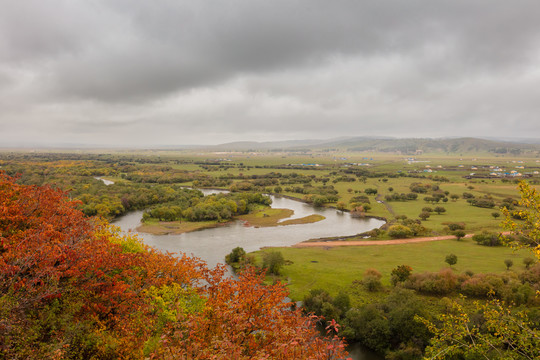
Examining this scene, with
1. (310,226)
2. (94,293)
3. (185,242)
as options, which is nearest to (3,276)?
(94,293)

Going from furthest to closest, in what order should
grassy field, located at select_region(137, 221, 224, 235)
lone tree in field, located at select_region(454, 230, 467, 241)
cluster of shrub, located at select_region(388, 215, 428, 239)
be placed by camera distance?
grassy field, located at select_region(137, 221, 224, 235) → cluster of shrub, located at select_region(388, 215, 428, 239) → lone tree in field, located at select_region(454, 230, 467, 241)

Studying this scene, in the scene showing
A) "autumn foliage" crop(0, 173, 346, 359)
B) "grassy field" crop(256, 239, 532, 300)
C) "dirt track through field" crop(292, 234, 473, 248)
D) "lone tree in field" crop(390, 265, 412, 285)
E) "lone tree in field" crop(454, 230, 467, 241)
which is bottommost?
"dirt track through field" crop(292, 234, 473, 248)

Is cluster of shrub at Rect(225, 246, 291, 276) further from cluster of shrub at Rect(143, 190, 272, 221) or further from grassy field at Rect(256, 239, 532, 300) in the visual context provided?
cluster of shrub at Rect(143, 190, 272, 221)

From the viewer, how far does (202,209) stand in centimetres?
8656

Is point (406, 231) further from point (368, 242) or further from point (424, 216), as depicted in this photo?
point (424, 216)

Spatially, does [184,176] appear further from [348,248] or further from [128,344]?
[128,344]

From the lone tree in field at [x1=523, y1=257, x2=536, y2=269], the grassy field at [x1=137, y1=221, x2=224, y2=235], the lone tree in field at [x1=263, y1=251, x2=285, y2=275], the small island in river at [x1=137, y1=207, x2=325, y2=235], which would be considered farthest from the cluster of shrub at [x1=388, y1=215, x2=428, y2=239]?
the grassy field at [x1=137, y1=221, x2=224, y2=235]

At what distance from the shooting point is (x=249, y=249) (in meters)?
64.0

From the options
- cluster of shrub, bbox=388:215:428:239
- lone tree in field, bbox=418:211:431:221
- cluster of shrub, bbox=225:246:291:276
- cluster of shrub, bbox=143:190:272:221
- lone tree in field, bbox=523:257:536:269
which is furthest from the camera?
lone tree in field, bbox=418:211:431:221

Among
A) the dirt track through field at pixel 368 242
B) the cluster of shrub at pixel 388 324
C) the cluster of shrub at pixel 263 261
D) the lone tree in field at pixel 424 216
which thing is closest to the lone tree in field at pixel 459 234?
the dirt track through field at pixel 368 242

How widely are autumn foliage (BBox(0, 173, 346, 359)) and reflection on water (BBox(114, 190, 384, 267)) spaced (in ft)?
111

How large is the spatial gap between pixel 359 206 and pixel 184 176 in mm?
109574

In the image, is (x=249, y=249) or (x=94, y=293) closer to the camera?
(x=94, y=293)

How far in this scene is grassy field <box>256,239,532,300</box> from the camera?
155ft
